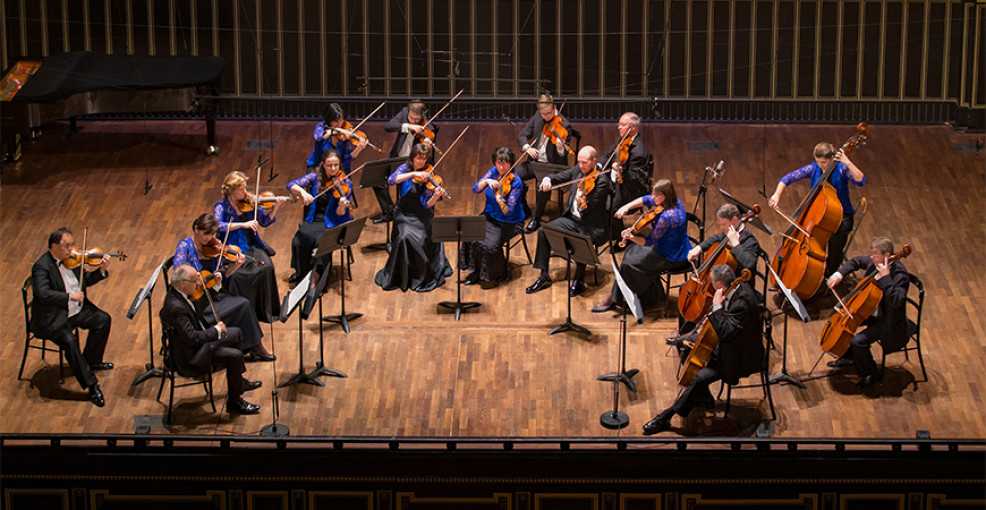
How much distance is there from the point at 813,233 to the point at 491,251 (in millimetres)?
2161

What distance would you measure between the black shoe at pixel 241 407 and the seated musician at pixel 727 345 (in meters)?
2.31

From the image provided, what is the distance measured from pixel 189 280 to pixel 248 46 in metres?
4.35

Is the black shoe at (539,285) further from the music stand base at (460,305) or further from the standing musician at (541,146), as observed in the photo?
the standing musician at (541,146)

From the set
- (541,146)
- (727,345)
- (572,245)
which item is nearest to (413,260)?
(541,146)

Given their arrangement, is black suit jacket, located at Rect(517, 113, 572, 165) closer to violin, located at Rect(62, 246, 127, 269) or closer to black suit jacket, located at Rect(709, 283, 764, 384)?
black suit jacket, located at Rect(709, 283, 764, 384)

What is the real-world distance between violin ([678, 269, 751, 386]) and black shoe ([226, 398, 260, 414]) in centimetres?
251

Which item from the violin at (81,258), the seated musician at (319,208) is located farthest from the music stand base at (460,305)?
the violin at (81,258)

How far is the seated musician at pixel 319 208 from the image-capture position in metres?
8.66

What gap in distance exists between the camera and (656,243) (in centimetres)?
828

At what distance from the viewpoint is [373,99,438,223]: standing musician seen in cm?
929

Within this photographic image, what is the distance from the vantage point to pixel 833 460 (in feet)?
23.0

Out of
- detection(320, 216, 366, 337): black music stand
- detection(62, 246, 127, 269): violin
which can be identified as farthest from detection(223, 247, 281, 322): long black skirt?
detection(62, 246, 127, 269): violin

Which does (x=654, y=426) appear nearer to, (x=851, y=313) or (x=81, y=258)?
(x=851, y=313)

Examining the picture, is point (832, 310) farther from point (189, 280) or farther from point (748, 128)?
point (189, 280)
